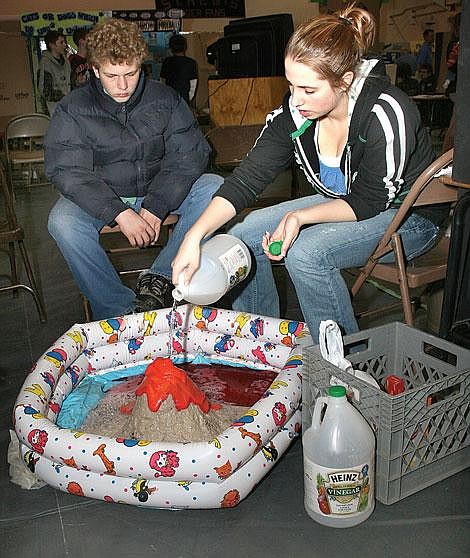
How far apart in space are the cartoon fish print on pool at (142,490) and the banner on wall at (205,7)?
670cm

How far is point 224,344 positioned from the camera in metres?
2.01

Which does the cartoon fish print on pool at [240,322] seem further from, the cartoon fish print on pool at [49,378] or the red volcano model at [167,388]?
the cartoon fish print on pool at [49,378]

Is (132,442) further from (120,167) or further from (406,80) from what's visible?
(406,80)

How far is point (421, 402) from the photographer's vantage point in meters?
1.38

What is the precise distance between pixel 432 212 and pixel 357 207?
0.87 feet

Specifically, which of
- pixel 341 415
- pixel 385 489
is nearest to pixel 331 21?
pixel 341 415

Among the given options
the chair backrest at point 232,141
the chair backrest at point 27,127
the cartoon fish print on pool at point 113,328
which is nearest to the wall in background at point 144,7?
the chair backrest at point 27,127

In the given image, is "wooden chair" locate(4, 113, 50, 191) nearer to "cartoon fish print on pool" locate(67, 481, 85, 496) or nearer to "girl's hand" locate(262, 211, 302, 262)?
"girl's hand" locate(262, 211, 302, 262)

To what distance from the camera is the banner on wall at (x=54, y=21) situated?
671 centimetres

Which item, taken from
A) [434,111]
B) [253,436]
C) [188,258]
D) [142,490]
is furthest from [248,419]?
[434,111]

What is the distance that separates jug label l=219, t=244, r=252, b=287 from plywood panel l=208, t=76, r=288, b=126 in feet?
8.62

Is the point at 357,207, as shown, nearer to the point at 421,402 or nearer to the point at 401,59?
the point at 421,402

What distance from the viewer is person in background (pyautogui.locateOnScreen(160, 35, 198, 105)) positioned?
6309 mm

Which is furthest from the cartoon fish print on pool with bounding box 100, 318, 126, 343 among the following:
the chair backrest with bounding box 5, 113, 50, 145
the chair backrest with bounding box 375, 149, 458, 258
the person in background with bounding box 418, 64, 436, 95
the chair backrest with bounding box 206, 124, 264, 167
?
the person in background with bounding box 418, 64, 436, 95
